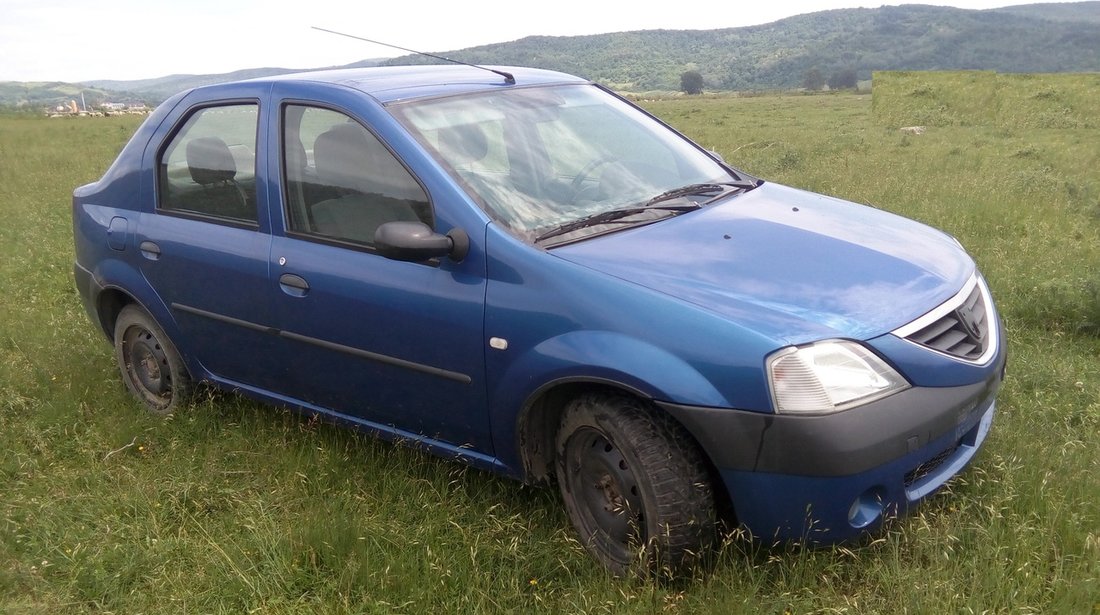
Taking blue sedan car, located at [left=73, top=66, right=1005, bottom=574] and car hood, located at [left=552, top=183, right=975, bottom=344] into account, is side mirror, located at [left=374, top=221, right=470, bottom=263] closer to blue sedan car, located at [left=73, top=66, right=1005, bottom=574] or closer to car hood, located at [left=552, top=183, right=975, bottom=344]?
blue sedan car, located at [left=73, top=66, right=1005, bottom=574]

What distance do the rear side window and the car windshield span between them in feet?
2.96

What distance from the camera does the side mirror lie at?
297cm

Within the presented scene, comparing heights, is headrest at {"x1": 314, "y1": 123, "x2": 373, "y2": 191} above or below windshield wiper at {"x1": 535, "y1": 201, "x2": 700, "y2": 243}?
above

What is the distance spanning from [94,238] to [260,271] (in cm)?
153

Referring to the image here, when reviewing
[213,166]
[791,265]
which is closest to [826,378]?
[791,265]

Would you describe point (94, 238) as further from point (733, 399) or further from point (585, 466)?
point (733, 399)

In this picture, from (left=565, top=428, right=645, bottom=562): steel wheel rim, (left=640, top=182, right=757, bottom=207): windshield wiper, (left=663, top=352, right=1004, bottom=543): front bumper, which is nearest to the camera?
(left=663, top=352, right=1004, bottom=543): front bumper

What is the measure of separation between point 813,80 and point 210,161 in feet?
238

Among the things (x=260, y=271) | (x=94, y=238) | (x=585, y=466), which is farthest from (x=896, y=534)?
(x=94, y=238)

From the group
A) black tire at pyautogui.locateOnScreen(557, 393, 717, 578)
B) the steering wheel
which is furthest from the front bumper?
the steering wheel

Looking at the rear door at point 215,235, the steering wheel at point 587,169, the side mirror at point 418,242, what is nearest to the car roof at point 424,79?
the rear door at point 215,235

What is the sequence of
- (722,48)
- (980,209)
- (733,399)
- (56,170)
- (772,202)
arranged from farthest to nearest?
1. (722,48)
2. (56,170)
3. (980,209)
4. (772,202)
5. (733,399)

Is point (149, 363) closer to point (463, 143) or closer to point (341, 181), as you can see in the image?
point (341, 181)

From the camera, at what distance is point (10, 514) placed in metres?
3.76
